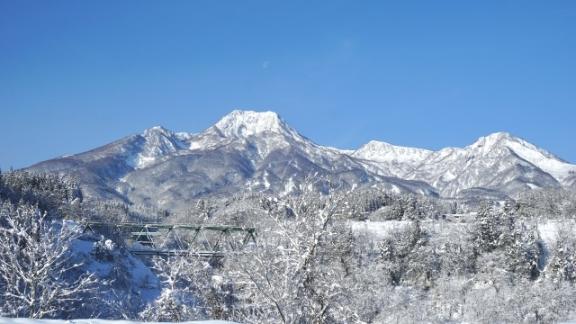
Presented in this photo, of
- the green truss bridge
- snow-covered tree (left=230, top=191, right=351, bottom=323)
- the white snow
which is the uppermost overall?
the white snow

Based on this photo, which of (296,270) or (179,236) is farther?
(179,236)

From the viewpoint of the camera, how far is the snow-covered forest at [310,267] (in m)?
17.9

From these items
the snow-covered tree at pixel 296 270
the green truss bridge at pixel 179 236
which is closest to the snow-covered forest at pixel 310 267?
the snow-covered tree at pixel 296 270

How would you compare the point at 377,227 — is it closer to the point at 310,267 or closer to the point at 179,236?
the point at 179,236

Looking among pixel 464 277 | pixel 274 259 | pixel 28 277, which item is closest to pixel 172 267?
pixel 28 277

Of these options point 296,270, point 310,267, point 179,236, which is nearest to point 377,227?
point 179,236

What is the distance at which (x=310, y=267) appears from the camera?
18.0 m

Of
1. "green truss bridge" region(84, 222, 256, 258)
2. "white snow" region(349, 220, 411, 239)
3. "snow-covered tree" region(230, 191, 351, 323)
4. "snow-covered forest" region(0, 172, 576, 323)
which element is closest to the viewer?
"snow-covered tree" region(230, 191, 351, 323)

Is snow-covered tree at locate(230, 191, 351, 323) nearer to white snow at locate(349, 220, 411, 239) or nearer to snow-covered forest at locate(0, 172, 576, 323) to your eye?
snow-covered forest at locate(0, 172, 576, 323)

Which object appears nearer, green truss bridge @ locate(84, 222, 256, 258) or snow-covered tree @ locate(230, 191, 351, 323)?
snow-covered tree @ locate(230, 191, 351, 323)

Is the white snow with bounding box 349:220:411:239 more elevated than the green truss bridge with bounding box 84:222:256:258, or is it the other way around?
the white snow with bounding box 349:220:411:239

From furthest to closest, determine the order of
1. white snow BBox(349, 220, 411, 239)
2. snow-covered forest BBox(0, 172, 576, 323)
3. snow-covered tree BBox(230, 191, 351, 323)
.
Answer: white snow BBox(349, 220, 411, 239) → snow-covered forest BBox(0, 172, 576, 323) → snow-covered tree BBox(230, 191, 351, 323)

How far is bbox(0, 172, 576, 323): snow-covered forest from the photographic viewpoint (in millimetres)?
17922

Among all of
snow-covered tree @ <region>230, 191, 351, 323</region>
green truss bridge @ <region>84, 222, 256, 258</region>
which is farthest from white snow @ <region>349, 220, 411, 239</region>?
snow-covered tree @ <region>230, 191, 351, 323</region>
